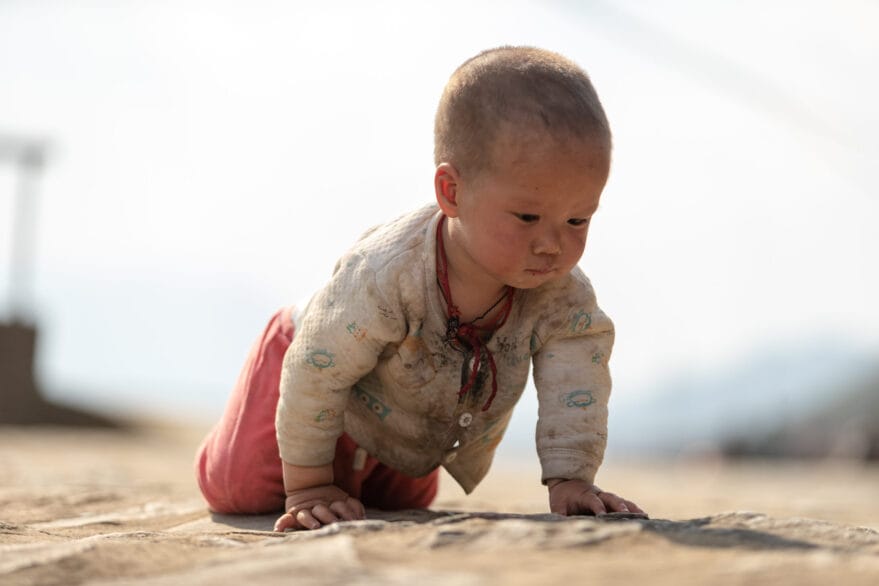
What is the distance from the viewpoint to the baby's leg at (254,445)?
309 cm

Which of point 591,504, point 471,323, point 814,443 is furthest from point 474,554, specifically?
point 814,443

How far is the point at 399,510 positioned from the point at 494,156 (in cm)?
114

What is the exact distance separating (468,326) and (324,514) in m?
0.55

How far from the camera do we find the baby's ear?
2.57 metres

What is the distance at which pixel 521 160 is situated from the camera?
A: 2385 mm

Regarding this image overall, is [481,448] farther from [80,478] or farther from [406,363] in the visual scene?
[80,478]

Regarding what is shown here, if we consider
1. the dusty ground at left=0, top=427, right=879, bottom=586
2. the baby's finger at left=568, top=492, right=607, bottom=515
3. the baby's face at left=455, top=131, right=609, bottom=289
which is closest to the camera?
the dusty ground at left=0, top=427, right=879, bottom=586

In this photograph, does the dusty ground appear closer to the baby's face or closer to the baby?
the baby

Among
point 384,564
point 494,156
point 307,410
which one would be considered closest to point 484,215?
point 494,156

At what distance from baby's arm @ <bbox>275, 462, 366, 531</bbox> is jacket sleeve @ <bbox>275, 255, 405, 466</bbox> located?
31 millimetres

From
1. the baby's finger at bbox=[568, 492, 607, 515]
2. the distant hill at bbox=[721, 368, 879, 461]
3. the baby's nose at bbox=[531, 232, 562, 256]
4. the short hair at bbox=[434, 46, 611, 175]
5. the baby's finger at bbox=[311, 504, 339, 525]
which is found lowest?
the distant hill at bbox=[721, 368, 879, 461]

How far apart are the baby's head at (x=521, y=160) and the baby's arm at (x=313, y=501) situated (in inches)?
25.2

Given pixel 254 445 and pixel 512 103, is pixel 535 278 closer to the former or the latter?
pixel 512 103

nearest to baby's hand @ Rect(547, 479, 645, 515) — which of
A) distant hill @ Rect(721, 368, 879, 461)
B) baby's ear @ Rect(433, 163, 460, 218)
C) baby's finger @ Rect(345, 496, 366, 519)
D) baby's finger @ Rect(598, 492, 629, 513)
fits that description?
baby's finger @ Rect(598, 492, 629, 513)
